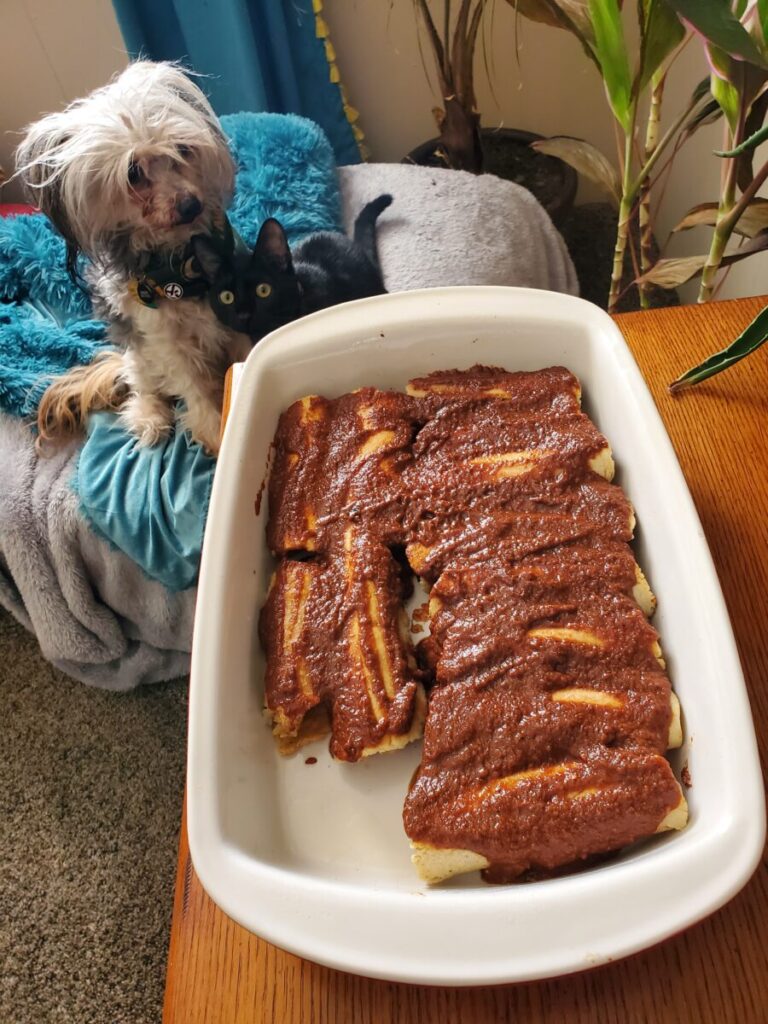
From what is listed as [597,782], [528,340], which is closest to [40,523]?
[528,340]

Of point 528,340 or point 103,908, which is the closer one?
point 528,340

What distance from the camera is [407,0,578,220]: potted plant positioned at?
1.47m

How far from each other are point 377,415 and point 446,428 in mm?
82

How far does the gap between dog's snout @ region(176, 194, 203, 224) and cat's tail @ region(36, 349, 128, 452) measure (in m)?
0.37

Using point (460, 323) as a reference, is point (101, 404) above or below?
below

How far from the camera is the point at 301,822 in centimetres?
67

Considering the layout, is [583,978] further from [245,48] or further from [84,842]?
[245,48]

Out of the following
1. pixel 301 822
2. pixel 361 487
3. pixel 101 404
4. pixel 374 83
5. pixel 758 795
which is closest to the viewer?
pixel 758 795

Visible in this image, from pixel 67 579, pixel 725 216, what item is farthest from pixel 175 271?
pixel 725 216

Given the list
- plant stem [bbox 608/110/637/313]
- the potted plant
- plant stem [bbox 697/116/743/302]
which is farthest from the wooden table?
the potted plant

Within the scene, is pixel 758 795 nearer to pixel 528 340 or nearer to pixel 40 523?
pixel 528 340

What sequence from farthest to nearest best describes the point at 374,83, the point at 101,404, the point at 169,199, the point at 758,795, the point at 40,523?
the point at 374,83 → the point at 101,404 → the point at 40,523 → the point at 169,199 → the point at 758,795

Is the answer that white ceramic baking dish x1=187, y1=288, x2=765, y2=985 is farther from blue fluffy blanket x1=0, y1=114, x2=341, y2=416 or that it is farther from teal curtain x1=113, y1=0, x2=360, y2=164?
teal curtain x1=113, y1=0, x2=360, y2=164

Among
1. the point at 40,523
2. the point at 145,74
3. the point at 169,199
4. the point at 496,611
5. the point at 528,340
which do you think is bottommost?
the point at 40,523
